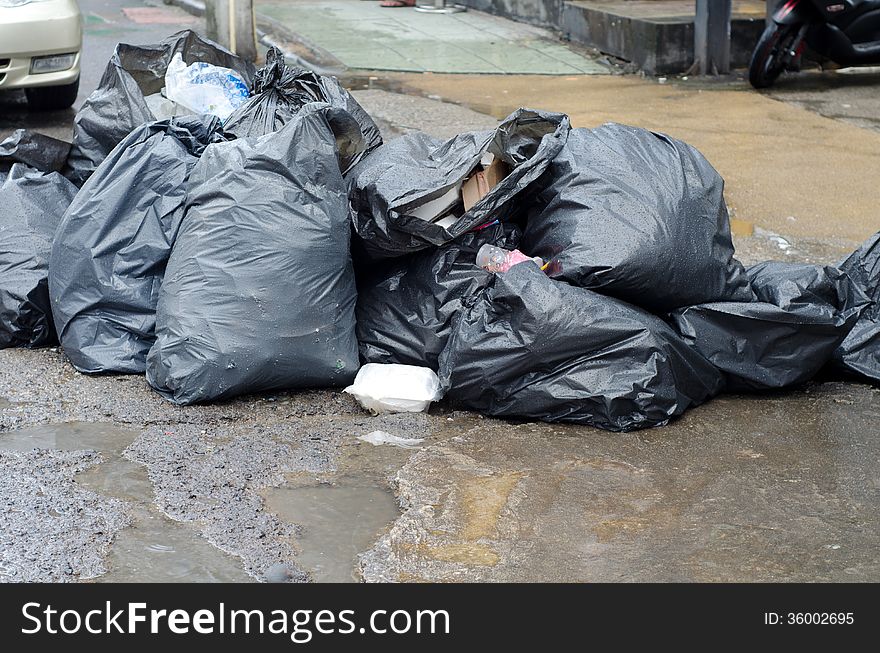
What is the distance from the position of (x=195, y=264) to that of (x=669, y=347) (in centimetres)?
137

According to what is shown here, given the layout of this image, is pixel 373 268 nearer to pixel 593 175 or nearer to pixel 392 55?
pixel 593 175

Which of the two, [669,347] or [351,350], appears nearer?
[669,347]

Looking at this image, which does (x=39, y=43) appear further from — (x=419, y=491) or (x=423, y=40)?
(x=419, y=491)

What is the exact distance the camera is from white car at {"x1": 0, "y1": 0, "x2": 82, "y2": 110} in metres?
6.18

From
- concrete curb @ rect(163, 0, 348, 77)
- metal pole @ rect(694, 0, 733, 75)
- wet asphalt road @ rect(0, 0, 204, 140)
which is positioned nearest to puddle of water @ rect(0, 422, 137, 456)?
wet asphalt road @ rect(0, 0, 204, 140)

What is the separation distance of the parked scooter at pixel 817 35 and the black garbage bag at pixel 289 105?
176 inches

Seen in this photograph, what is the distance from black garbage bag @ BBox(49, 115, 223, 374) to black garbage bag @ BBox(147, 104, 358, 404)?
166mm

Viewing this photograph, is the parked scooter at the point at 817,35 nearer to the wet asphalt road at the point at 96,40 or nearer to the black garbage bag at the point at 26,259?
the wet asphalt road at the point at 96,40

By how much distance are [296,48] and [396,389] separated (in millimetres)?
6212

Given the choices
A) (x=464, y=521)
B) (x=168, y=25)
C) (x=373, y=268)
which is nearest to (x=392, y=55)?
(x=168, y=25)

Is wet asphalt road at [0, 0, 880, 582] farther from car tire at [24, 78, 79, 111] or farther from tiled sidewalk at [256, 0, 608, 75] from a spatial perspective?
tiled sidewalk at [256, 0, 608, 75]
